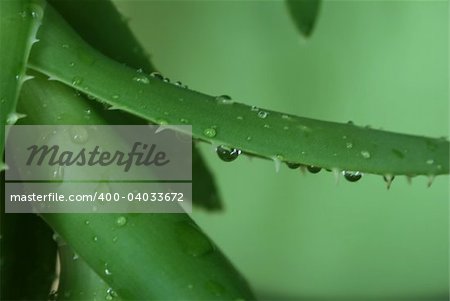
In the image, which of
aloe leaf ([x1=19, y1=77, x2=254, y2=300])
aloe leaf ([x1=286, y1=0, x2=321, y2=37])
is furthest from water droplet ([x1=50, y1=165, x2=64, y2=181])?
aloe leaf ([x1=286, y1=0, x2=321, y2=37])

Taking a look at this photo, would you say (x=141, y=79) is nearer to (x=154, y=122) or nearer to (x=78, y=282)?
(x=154, y=122)

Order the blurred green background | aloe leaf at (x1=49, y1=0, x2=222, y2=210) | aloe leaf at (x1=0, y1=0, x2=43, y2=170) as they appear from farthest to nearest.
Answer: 1. the blurred green background
2. aloe leaf at (x1=49, y1=0, x2=222, y2=210)
3. aloe leaf at (x1=0, y1=0, x2=43, y2=170)

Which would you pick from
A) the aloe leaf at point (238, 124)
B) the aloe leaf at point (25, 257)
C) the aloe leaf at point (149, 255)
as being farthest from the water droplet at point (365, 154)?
the aloe leaf at point (25, 257)

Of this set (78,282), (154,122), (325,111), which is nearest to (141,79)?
(154,122)

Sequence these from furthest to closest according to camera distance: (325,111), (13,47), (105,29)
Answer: (325,111), (105,29), (13,47)

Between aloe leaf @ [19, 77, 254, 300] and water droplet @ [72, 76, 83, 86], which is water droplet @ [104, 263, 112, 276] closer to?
aloe leaf @ [19, 77, 254, 300]

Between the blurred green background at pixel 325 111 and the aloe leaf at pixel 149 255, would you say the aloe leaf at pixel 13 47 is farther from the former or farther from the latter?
the blurred green background at pixel 325 111

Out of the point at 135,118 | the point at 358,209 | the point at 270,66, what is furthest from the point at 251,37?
the point at 135,118
